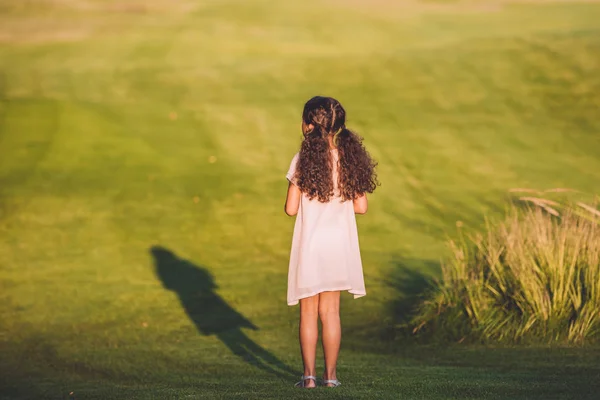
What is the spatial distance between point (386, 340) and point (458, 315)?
84 centimetres

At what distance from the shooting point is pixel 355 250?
7137mm

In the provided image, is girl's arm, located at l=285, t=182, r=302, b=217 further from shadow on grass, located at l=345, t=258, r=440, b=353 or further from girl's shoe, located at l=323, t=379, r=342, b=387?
shadow on grass, located at l=345, t=258, r=440, b=353

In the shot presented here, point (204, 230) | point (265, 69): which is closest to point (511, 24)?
point (265, 69)

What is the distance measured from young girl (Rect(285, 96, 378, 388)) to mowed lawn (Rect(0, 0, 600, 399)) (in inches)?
25.1

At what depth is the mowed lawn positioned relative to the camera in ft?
32.0

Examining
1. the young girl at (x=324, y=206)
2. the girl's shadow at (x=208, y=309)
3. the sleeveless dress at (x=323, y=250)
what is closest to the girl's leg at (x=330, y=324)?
the young girl at (x=324, y=206)

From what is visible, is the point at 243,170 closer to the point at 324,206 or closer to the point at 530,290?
the point at 530,290

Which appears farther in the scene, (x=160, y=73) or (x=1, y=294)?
(x=160, y=73)

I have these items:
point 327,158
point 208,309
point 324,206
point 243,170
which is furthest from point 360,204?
point 243,170

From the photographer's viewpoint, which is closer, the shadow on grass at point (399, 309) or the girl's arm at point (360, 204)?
the girl's arm at point (360, 204)

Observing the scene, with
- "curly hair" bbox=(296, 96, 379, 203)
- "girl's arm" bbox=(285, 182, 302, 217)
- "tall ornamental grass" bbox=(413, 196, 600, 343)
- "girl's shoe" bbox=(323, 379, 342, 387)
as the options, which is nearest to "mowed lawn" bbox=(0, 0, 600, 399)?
"girl's shoe" bbox=(323, 379, 342, 387)

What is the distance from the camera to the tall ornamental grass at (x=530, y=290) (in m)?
9.91

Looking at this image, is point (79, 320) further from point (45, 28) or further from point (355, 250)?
point (45, 28)

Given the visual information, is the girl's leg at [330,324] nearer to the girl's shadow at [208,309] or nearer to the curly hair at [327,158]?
the curly hair at [327,158]
